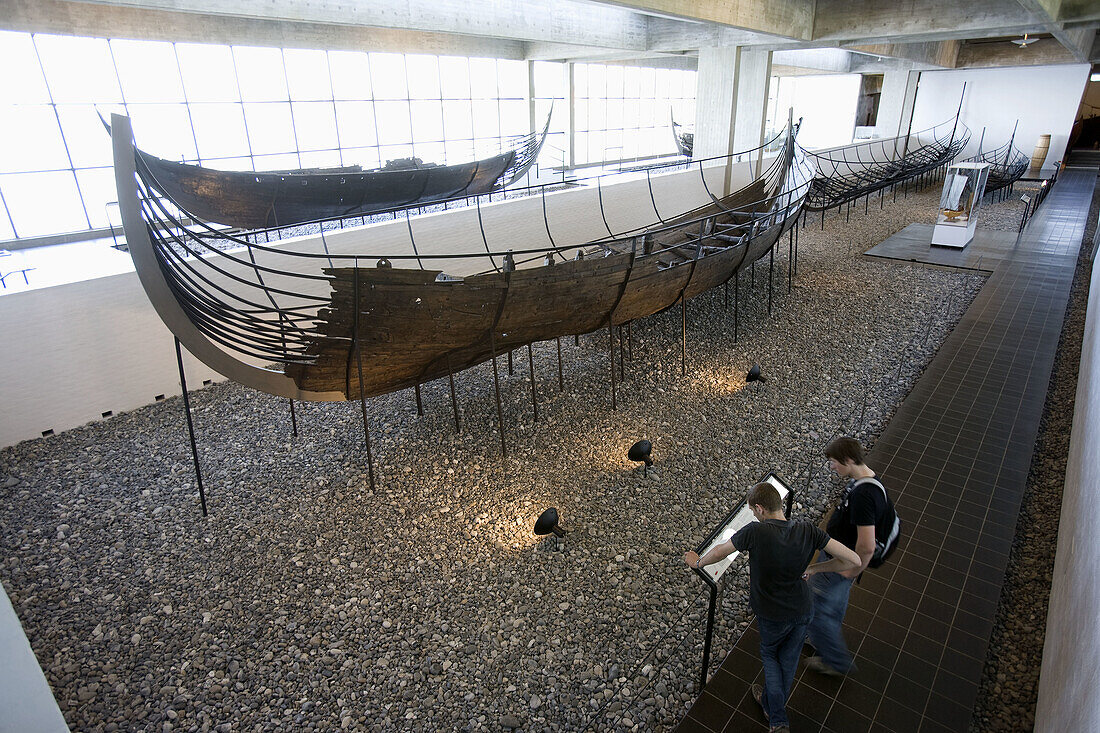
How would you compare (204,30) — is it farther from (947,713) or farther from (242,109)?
(947,713)

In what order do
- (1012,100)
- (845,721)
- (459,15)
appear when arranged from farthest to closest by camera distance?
(1012,100) < (459,15) < (845,721)

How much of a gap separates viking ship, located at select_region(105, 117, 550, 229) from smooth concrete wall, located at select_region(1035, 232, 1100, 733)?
18.0 feet

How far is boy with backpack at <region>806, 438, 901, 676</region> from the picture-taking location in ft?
7.26

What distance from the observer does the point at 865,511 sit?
221 centimetres

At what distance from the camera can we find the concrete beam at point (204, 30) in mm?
8672

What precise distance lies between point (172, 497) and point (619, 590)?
124 inches

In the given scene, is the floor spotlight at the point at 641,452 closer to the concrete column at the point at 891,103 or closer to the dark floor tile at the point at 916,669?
the dark floor tile at the point at 916,669

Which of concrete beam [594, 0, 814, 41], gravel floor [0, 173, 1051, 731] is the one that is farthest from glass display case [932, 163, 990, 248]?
gravel floor [0, 173, 1051, 731]

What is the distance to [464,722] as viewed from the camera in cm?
257

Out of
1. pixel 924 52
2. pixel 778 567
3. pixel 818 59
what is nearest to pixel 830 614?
pixel 778 567

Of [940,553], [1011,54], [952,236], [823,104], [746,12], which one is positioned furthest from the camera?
[823,104]

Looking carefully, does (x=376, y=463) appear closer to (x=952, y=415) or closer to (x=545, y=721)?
(x=545, y=721)

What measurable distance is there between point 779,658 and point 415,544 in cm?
218

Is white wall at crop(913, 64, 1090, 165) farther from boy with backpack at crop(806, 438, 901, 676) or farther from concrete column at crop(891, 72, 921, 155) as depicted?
boy with backpack at crop(806, 438, 901, 676)
